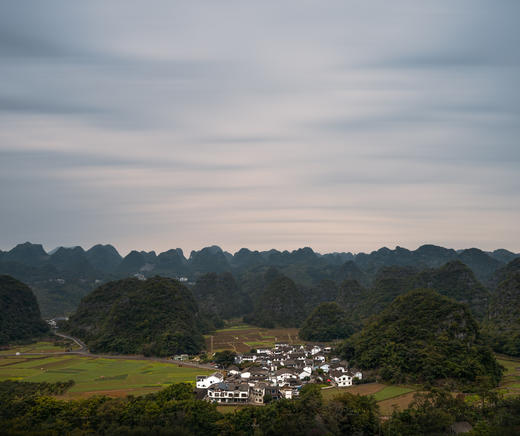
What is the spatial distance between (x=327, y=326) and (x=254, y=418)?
4801 centimetres

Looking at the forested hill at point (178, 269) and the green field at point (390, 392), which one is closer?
the green field at point (390, 392)

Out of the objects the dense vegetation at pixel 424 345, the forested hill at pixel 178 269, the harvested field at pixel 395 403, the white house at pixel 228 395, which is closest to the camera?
the harvested field at pixel 395 403

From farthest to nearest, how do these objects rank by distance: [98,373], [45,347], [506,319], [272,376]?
[45,347], [506,319], [98,373], [272,376]

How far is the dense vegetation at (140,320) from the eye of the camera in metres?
63.8

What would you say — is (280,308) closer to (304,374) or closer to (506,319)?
(506,319)

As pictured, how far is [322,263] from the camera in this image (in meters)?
187

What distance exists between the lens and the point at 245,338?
79.3 m

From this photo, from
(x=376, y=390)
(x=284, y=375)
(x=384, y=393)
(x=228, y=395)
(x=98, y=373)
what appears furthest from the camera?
(x=98, y=373)

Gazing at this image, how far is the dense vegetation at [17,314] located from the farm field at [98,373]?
14.3 metres

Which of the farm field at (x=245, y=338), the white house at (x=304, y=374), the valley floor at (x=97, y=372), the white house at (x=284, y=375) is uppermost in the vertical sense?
the white house at (x=284, y=375)

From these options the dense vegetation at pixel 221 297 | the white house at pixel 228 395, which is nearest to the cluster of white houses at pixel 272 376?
the white house at pixel 228 395

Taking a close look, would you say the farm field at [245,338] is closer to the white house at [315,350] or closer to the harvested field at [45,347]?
the white house at [315,350]

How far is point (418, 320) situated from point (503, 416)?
22.1m

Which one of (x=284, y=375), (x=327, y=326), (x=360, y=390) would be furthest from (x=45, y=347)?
(x=360, y=390)
